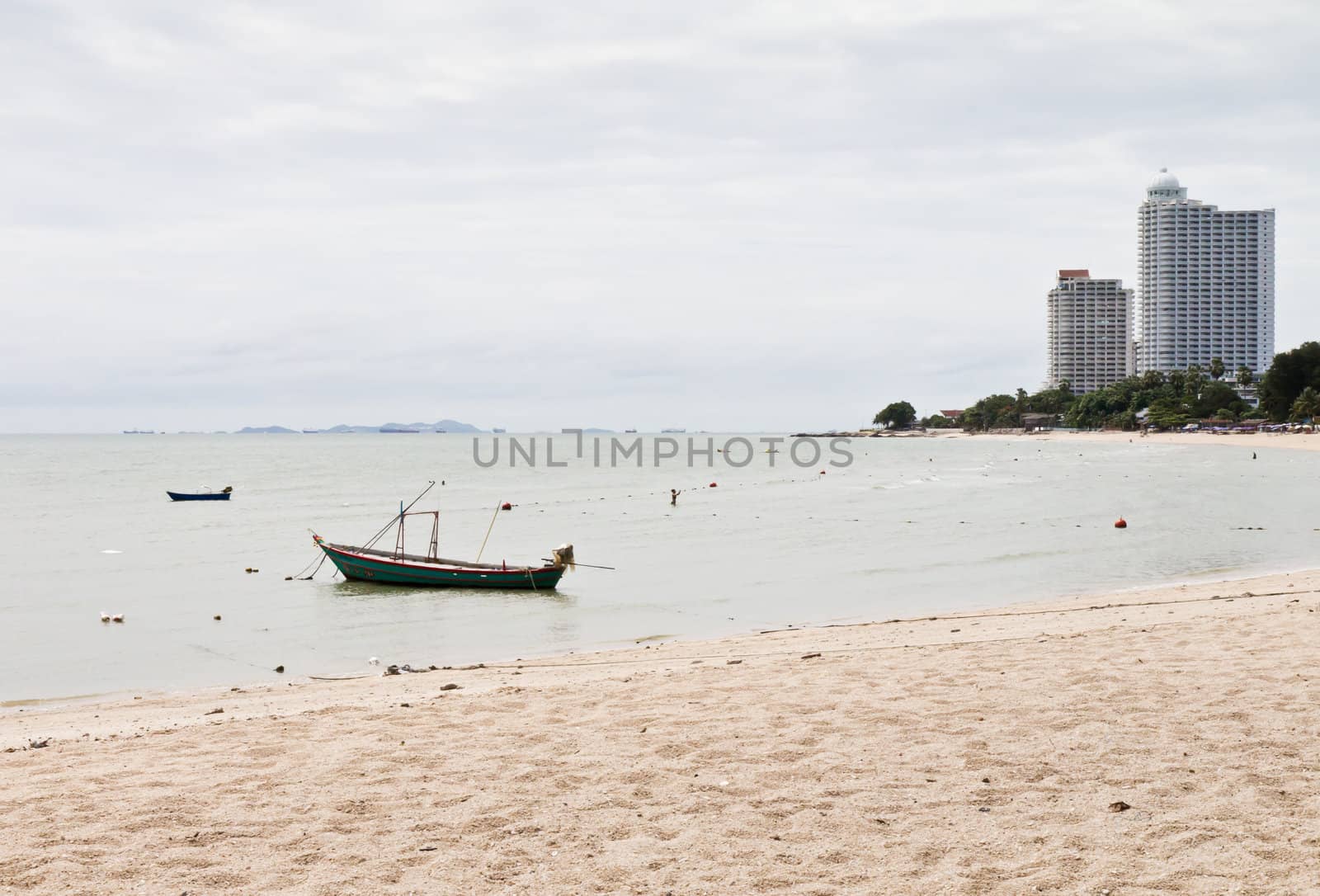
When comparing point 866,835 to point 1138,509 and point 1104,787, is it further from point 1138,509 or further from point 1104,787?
point 1138,509

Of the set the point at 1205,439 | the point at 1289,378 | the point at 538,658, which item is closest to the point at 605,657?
the point at 538,658

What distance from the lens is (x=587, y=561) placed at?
28.2m

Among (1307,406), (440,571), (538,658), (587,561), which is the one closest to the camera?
(538,658)

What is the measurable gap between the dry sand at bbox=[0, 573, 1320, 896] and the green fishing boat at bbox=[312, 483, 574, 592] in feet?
39.0

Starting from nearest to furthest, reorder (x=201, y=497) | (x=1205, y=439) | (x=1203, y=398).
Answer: (x=201, y=497) → (x=1205, y=439) → (x=1203, y=398)

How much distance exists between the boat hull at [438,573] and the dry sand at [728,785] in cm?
1193

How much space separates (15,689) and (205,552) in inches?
743

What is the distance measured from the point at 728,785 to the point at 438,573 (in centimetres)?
1772

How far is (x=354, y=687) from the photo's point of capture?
11.9 metres

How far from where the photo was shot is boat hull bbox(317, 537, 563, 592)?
2273 centimetres

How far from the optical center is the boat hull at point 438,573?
22.7m

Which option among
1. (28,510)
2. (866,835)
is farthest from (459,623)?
(28,510)

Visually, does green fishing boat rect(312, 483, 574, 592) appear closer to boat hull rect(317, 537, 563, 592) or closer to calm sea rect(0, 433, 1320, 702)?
boat hull rect(317, 537, 563, 592)

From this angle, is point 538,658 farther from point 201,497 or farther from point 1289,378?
point 1289,378
